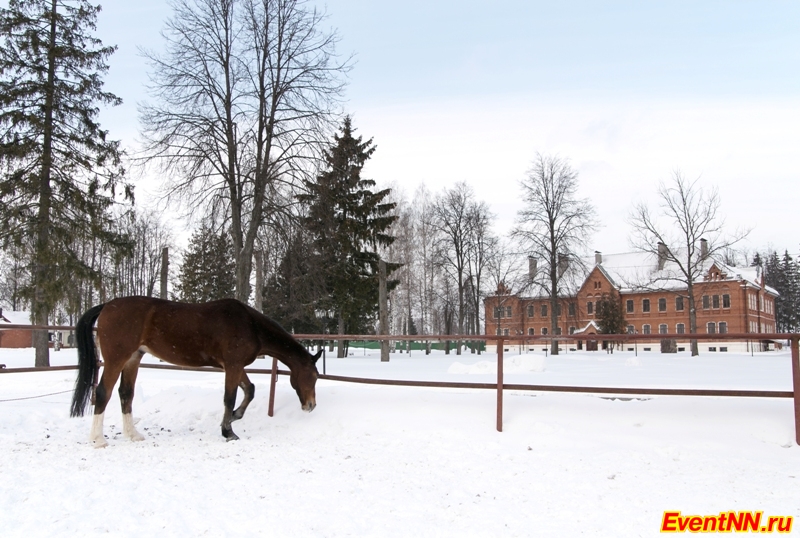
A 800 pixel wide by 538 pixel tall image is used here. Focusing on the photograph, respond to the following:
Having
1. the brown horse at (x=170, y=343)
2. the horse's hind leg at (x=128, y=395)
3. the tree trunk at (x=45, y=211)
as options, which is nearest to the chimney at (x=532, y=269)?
the tree trunk at (x=45, y=211)

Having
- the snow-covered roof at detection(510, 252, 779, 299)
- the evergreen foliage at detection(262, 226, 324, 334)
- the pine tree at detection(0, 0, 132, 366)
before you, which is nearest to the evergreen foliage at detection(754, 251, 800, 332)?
the snow-covered roof at detection(510, 252, 779, 299)

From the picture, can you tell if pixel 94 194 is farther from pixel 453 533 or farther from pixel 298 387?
pixel 453 533

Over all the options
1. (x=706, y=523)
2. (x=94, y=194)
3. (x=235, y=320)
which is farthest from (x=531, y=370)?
(x=94, y=194)

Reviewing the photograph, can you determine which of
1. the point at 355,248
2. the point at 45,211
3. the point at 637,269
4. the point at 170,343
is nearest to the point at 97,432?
the point at 170,343

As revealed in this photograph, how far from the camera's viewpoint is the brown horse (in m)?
6.46

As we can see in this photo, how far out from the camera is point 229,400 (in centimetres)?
654

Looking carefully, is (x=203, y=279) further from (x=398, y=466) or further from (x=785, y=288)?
(x=785, y=288)

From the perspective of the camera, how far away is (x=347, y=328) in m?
30.7

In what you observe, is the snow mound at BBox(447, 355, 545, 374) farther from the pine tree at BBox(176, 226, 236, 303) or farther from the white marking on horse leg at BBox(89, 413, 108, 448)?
the pine tree at BBox(176, 226, 236, 303)

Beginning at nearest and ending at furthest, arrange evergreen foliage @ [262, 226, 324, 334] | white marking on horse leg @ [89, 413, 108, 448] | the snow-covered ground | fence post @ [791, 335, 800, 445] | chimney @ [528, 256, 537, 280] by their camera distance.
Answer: the snow-covered ground
fence post @ [791, 335, 800, 445]
white marking on horse leg @ [89, 413, 108, 448]
evergreen foliage @ [262, 226, 324, 334]
chimney @ [528, 256, 537, 280]

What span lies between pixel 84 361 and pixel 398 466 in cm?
395

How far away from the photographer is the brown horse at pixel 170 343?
646 cm

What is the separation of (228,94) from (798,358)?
16536mm

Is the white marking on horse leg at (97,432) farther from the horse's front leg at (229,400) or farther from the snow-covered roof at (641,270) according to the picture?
the snow-covered roof at (641,270)
